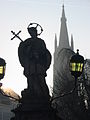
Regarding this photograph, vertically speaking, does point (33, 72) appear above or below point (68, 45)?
below

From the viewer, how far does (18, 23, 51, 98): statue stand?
8.17m

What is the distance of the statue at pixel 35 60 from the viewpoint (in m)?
8.17

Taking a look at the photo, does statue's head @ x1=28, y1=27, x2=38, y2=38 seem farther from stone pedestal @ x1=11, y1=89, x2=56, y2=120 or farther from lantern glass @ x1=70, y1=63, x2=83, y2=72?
stone pedestal @ x1=11, y1=89, x2=56, y2=120

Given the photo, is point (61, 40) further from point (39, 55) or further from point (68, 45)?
point (39, 55)

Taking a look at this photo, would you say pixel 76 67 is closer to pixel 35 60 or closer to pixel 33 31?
pixel 35 60

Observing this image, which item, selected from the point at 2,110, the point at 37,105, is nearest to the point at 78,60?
the point at 37,105

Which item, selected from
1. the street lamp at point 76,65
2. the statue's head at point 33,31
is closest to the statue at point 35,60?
the statue's head at point 33,31

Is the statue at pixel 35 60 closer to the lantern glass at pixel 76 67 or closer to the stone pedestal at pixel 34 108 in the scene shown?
the stone pedestal at pixel 34 108

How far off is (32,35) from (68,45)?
131 metres

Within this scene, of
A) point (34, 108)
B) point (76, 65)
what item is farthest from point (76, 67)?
point (34, 108)

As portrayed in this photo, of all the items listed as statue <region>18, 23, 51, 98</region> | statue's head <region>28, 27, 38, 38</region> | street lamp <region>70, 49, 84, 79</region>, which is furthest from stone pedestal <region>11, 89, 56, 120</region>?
statue's head <region>28, 27, 38, 38</region>

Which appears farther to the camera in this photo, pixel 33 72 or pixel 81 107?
pixel 81 107

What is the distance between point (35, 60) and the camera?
328 inches

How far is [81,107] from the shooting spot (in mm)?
29531
